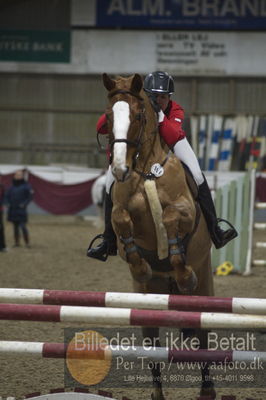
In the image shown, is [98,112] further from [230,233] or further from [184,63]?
[230,233]

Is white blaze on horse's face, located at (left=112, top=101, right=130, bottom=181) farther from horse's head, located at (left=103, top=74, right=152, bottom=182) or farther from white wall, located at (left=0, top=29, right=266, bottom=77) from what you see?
white wall, located at (left=0, top=29, right=266, bottom=77)

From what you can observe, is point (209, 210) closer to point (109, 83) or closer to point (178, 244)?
point (178, 244)

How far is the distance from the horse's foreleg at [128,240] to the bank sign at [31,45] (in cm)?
2116

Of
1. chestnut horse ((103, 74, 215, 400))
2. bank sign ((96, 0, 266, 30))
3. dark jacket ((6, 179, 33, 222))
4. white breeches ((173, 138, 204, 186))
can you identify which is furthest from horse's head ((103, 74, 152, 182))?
bank sign ((96, 0, 266, 30))

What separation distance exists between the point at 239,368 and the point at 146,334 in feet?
3.11

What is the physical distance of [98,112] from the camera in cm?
2534

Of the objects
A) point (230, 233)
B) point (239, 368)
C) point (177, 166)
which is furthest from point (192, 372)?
point (177, 166)

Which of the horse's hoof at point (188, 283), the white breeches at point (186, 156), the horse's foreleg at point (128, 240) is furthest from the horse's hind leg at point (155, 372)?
the white breeches at point (186, 156)

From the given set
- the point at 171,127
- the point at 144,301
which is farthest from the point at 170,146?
the point at 144,301

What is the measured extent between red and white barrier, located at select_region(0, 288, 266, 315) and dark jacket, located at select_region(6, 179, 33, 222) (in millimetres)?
10863

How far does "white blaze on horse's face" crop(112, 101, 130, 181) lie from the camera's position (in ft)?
13.9

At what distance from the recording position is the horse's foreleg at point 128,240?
461 cm

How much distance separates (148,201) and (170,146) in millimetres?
591

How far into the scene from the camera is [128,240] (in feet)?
15.2
